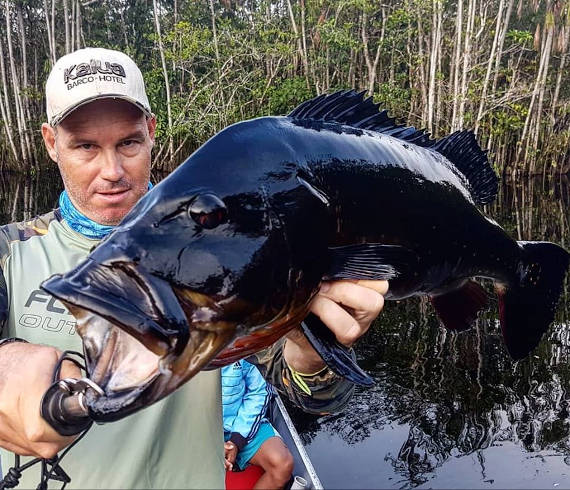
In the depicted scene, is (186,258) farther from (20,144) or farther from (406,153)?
(20,144)

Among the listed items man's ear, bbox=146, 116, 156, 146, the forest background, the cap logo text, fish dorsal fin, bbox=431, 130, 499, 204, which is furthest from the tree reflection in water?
the forest background

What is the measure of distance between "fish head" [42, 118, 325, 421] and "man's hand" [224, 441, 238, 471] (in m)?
2.78

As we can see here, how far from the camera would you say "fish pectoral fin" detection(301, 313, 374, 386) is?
1.54 metres

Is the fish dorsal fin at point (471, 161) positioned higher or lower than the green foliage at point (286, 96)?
lower

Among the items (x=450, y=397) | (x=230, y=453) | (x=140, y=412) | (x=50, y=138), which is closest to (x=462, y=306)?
(x=140, y=412)

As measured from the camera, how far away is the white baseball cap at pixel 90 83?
240 cm

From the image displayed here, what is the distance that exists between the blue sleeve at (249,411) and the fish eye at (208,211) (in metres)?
2.80

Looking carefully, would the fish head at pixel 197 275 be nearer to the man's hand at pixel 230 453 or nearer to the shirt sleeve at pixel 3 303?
the shirt sleeve at pixel 3 303

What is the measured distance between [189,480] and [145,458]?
224 millimetres

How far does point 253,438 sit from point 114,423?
225 centimetres

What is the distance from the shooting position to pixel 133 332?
1.15 meters

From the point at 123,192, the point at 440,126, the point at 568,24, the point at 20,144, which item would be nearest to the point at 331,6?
the point at 440,126

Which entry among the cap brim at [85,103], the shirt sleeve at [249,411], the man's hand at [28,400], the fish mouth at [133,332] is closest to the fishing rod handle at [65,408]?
the man's hand at [28,400]

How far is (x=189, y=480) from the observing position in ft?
7.42
